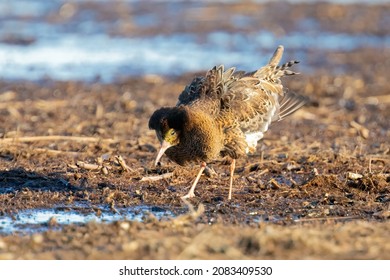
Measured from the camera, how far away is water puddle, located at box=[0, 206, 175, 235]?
7477 millimetres

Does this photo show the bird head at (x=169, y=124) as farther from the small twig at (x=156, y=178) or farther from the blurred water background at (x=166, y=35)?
the blurred water background at (x=166, y=35)

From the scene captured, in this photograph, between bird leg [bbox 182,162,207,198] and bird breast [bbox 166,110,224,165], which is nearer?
bird breast [bbox 166,110,224,165]

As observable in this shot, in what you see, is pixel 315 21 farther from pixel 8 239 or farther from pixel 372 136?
pixel 8 239

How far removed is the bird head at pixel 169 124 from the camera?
8.03 metres

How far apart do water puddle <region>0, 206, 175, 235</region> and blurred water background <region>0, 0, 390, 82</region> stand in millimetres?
8593

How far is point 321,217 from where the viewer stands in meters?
7.94

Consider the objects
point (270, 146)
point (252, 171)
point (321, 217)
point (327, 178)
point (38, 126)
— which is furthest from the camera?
point (38, 126)

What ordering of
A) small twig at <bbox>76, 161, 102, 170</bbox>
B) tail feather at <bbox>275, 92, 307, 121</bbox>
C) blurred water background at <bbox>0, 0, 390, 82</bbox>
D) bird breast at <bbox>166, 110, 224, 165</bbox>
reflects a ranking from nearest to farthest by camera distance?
1. bird breast at <bbox>166, 110, 224, 165</bbox>
2. small twig at <bbox>76, 161, 102, 170</bbox>
3. tail feather at <bbox>275, 92, 307, 121</bbox>
4. blurred water background at <bbox>0, 0, 390, 82</bbox>

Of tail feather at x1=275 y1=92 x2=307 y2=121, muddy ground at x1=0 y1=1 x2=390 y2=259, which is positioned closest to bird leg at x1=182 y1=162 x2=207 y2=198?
muddy ground at x1=0 y1=1 x2=390 y2=259

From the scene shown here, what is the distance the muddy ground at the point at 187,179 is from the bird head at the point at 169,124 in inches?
27.7

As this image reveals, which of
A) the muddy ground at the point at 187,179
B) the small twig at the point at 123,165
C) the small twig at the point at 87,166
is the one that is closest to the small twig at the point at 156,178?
the muddy ground at the point at 187,179

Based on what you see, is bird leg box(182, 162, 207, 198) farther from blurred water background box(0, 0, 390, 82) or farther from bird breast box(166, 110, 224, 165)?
blurred water background box(0, 0, 390, 82)

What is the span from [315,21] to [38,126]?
524 inches

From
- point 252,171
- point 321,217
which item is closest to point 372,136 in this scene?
point 252,171
